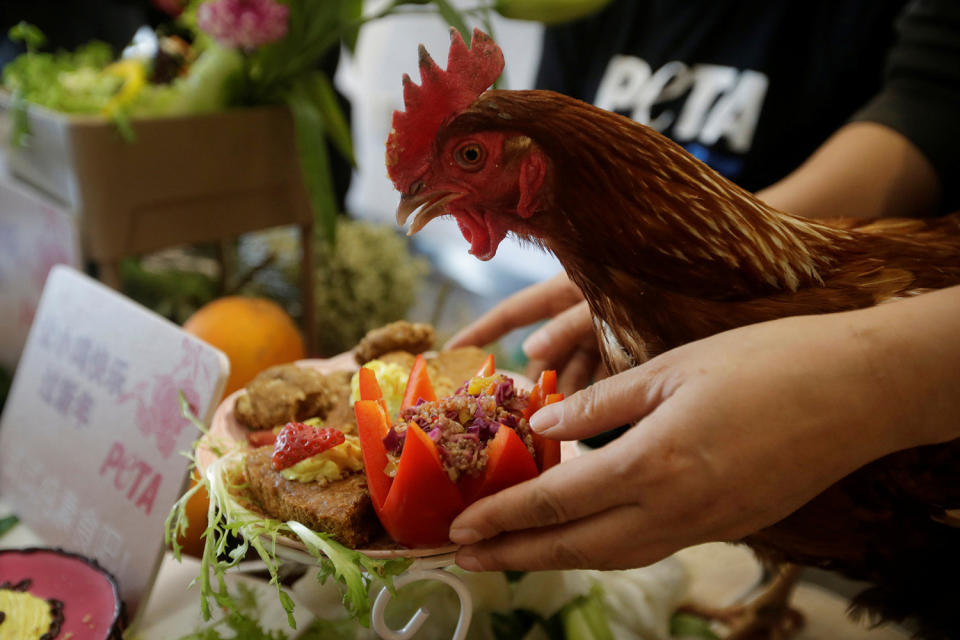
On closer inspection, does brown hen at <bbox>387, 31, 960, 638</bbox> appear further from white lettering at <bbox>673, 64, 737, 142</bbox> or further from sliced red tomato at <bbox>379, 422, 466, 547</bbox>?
white lettering at <bbox>673, 64, 737, 142</bbox>

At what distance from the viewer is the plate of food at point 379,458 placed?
1.66ft

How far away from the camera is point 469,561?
0.49 metres

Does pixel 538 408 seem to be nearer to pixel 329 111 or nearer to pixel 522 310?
pixel 522 310

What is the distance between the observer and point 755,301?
48cm

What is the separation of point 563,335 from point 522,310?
8 centimetres

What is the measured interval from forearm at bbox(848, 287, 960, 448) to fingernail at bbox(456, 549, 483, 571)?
28 cm

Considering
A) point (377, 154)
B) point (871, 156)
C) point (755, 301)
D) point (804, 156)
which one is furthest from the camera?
point (377, 154)

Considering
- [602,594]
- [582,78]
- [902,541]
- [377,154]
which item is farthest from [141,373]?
[377,154]

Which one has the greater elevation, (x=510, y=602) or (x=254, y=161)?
(x=254, y=161)

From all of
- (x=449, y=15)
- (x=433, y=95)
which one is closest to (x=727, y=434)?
(x=433, y=95)

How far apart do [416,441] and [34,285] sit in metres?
0.97

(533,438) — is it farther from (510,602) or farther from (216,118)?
(216,118)

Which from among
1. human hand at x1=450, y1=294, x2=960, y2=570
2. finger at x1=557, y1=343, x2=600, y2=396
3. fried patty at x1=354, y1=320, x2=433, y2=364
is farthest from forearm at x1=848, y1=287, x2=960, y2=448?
fried patty at x1=354, y1=320, x2=433, y2=364

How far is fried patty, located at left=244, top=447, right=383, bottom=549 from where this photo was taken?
52cm
